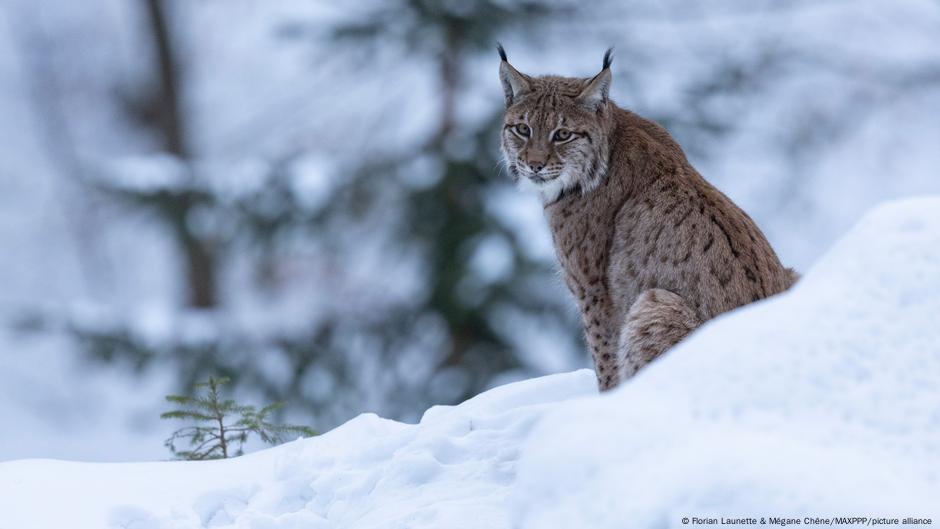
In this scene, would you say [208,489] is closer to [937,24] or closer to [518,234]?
[518,234]

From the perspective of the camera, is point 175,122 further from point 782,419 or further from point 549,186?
point 782,419

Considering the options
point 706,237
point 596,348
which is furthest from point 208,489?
point 706,237

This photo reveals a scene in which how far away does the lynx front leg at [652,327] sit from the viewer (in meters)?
4.37

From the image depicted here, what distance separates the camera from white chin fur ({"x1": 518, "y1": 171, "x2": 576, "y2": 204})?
17.0 feet

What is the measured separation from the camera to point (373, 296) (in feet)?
38.9

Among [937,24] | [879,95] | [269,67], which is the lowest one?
[879,95]

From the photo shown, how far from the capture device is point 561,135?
517cm

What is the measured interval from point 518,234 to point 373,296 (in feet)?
5.62

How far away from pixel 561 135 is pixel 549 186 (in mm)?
216

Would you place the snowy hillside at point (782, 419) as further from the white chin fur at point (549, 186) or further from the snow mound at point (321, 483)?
the white chin fur at point (549, 186)

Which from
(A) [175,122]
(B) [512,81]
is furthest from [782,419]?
(A) [175,122]

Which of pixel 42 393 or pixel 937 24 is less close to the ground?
pixel 937 24


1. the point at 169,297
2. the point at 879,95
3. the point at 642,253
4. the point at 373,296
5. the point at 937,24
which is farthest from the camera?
the point at 169,297

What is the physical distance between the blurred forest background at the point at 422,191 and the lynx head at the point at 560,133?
167 inches
